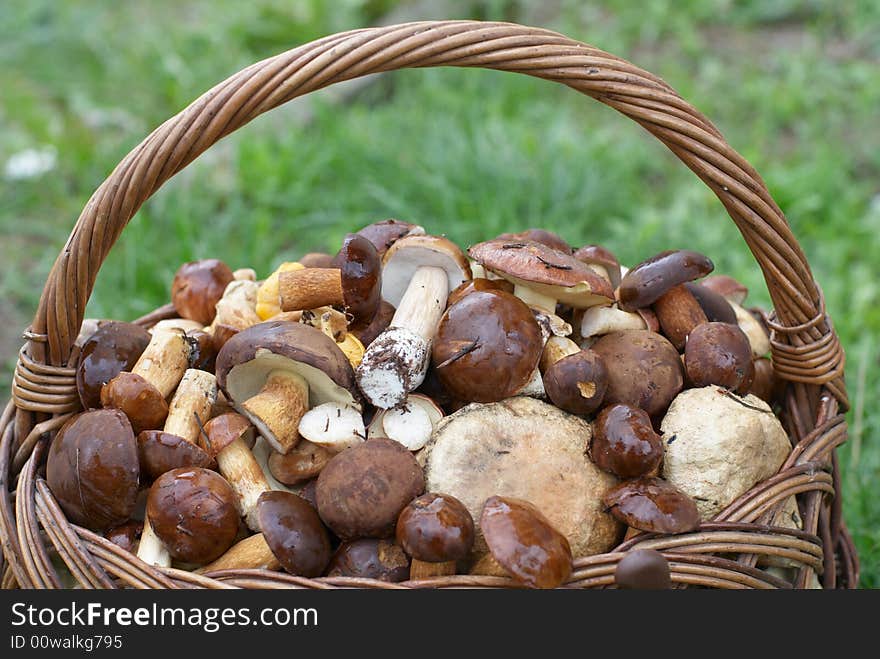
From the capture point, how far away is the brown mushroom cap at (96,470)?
181 cm

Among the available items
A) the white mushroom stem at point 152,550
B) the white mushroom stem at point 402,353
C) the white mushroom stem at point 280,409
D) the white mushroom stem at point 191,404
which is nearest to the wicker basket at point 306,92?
the white mushroom stem at point 152,550

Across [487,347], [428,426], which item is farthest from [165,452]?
[487,347]

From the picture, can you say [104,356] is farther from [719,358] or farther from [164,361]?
[719,358]

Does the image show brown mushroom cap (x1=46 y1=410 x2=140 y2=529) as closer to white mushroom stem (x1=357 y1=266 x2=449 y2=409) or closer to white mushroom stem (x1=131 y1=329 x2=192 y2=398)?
white mushroom stem (x1=131 y1=329 x2=192 y2=398)

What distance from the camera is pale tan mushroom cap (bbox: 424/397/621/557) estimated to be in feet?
6.05

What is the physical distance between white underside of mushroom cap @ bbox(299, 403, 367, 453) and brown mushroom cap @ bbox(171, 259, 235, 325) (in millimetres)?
604

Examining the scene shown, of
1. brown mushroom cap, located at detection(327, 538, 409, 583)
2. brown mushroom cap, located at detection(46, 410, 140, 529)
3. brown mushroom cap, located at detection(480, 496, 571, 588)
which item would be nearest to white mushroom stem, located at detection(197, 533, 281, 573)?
brown mushroom cap, located at detection(327, 538, 409, 583)

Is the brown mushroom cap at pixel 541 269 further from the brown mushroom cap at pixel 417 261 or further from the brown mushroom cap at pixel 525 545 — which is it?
the brown mushroom cap at pixel 525 545

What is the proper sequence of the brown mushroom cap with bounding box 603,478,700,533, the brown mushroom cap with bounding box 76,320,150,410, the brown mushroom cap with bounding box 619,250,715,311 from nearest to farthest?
the brown mushroom cap with bounding box 603,478,700,533
the brown mushroom cap with bounding box 76,320,150,410
the brown mushroom cap with bounding box 619,250,715,311

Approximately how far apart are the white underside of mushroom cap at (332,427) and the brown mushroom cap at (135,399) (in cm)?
34

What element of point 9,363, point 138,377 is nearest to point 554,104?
point 9,363

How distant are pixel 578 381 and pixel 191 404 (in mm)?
911

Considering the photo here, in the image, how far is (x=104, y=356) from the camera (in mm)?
2057

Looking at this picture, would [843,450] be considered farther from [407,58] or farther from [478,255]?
[407,58]
